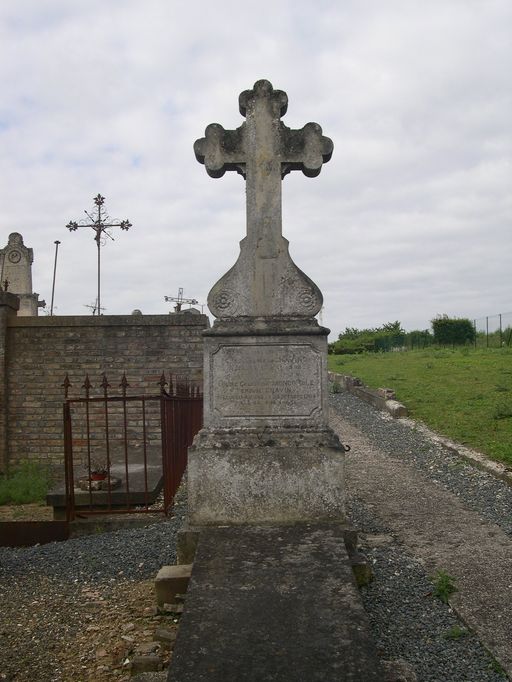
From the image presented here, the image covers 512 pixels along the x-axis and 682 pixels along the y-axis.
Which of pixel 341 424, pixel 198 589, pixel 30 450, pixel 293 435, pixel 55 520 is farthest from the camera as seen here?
pixel 341 424

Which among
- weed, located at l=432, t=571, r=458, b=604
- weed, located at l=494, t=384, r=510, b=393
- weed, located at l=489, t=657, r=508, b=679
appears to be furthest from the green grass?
weed, located at l=494, t=384, r=510, b=393

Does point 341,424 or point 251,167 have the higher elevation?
point 251,167

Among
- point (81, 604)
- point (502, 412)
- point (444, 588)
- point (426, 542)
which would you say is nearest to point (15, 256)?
point (502, 412)

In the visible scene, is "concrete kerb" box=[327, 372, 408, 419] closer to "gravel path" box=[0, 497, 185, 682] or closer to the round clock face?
"gravel path" box=[0, 497, 185, 682]

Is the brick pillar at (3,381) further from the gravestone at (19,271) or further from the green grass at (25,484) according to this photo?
the gravestone at (19,271)

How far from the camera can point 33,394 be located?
973cm

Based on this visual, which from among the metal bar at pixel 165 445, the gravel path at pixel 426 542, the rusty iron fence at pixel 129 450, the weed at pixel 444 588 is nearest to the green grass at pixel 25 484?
the rusty iron fence at pixel 129 450

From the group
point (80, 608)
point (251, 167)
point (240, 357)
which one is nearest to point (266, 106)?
point (251, 167)

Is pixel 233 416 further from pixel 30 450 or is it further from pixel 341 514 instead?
pixel 30 450

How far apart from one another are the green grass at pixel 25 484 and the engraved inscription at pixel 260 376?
4.94 m

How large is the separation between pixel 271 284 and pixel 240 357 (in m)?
0.59

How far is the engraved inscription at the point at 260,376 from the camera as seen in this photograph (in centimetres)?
448

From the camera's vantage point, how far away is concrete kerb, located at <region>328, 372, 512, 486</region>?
759cm

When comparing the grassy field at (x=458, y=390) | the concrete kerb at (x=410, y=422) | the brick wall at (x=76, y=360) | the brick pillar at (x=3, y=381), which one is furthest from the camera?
the grassy field at (x=458, y=390)
